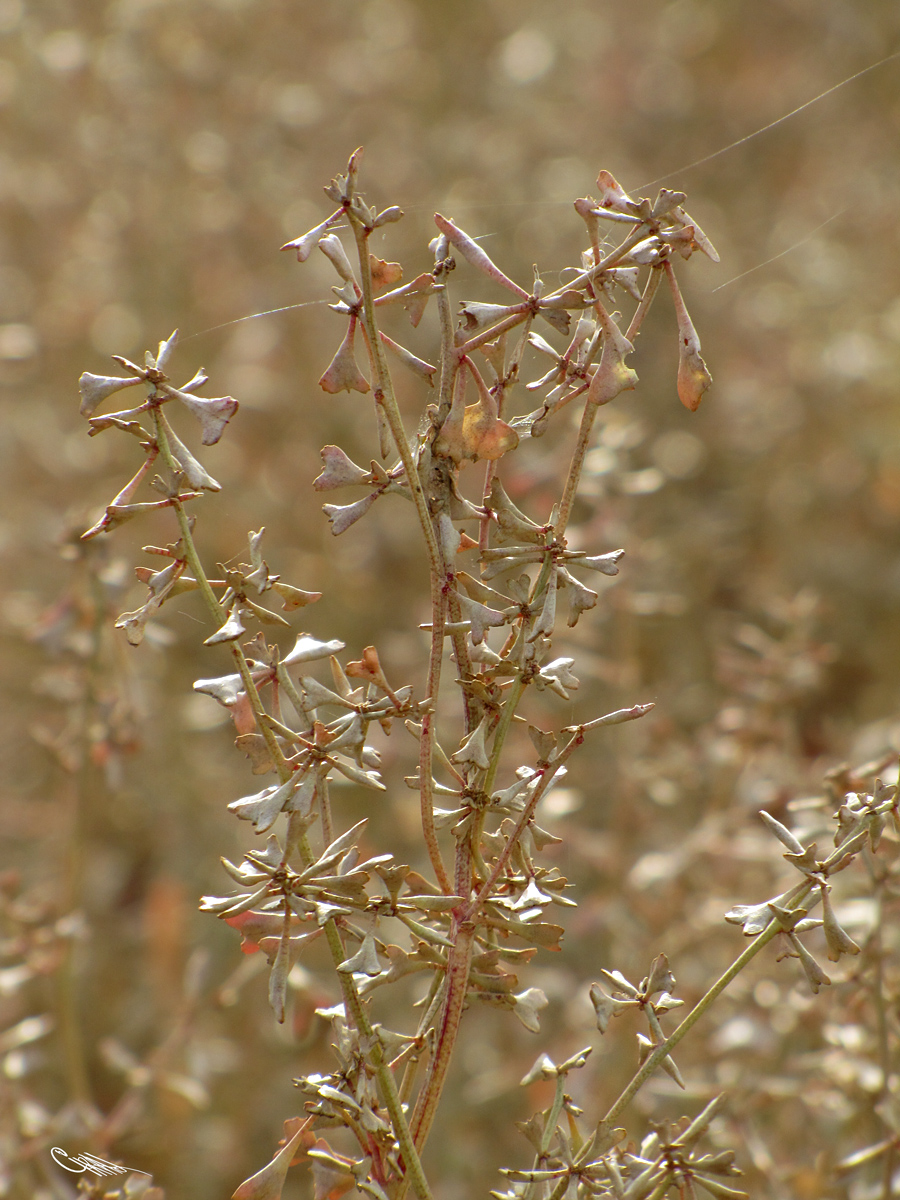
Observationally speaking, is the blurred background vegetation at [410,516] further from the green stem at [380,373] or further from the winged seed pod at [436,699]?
the green stem at [380,373]

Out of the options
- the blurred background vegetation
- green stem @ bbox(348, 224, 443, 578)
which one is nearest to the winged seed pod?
green stem @ bbox(348, 224, 443, 578)

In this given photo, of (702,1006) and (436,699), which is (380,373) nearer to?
(436,699)

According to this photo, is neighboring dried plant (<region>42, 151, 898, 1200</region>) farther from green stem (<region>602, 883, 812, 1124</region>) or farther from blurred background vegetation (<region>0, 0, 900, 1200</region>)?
blurred background vegetation (<region>0, 0, 900, 1200</region>)

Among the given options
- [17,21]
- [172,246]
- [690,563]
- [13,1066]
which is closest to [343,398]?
[172,246]

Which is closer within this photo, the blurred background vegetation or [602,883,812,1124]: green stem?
[602,883,812,1124]: green stem

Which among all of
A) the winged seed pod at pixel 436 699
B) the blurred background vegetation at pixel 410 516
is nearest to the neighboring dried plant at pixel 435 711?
the winged seed pod at pixel 436 699

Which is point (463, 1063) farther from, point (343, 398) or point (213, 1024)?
point (343, 398)

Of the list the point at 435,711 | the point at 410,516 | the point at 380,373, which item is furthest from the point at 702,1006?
the point at 410,516
